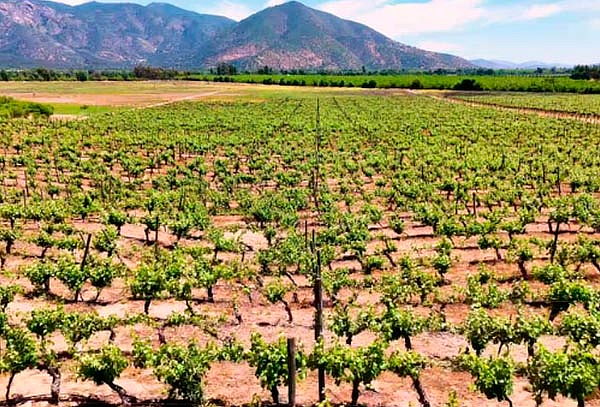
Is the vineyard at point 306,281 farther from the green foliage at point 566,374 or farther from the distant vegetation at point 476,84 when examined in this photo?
the distant vegetation at point 476,84

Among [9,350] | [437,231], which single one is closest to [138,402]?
[9,350]

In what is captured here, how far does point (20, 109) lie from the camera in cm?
7538

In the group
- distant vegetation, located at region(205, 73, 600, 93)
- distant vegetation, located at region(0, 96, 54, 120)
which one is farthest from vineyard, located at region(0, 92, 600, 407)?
distant vegetation, located at region(205, 73, 600, 93)

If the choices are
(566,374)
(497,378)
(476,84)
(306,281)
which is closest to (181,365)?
(497,378)

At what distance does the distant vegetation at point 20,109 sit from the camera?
72.8 m

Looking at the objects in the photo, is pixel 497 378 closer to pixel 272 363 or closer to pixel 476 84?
pixel 272 363

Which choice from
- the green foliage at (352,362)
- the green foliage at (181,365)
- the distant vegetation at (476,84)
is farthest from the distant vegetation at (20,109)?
the distant vegetation at (476,84)

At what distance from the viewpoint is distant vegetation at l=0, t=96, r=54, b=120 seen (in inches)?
2864

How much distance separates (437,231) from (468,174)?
14.5m

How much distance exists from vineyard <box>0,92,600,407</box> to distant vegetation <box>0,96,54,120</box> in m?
32.2

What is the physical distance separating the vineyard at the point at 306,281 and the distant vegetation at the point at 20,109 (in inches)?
1267

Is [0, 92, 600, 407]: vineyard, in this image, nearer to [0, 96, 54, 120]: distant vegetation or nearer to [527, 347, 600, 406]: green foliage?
[527, 347, 600, 406]: green foliage

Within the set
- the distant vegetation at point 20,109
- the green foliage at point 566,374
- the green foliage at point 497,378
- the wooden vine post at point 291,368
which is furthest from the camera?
the distant vegetation at point 20,109

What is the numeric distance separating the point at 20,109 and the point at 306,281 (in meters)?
68.7
